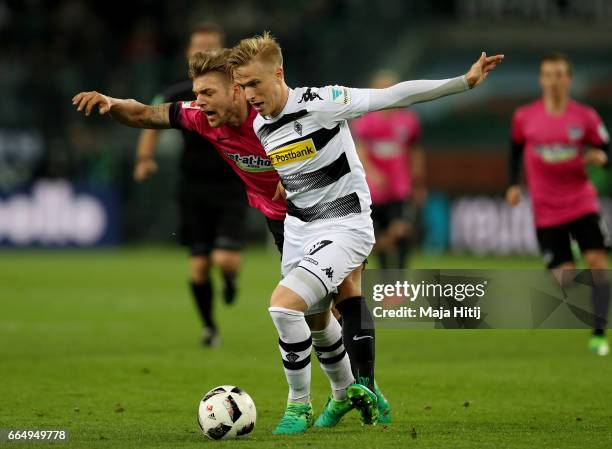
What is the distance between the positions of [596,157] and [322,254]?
450cm

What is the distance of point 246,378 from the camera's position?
8.80 metres

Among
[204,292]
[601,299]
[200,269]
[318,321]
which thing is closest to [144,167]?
[200,269]

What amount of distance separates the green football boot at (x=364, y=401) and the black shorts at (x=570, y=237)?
4.33 m

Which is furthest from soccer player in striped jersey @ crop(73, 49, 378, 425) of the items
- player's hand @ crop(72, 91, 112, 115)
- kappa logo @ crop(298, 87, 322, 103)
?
kappa logo @ crop(298, 87, 322, 103)

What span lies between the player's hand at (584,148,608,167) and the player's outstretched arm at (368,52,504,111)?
413cm

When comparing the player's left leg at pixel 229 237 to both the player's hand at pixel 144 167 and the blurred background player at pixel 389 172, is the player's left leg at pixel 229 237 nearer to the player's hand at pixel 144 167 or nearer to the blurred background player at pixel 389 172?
the player's hand at pixel 144 167

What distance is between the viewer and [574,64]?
1164 inches

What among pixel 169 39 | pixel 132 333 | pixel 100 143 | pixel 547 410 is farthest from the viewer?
pixel 169 39

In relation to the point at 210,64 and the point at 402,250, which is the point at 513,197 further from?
the point at 210,64

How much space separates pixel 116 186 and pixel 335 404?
18.3 metres

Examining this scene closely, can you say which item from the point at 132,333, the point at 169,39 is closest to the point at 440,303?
the point at 132,333

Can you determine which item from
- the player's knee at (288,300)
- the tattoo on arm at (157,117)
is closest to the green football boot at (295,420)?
the player's knee at (288,300)

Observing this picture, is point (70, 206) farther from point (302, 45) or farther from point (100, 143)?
point (302, 45)

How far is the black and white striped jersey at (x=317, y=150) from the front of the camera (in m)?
6.43
